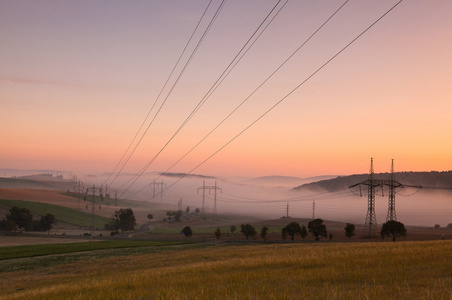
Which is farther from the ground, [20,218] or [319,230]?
[319,230]

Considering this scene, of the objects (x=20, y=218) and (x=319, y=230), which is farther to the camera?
(x=20, y=218)

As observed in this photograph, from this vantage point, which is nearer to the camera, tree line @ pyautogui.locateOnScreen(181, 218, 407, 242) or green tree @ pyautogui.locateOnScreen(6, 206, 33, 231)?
tree line @ pyautogui.locateOnScreen(181, 218, 407, 242)

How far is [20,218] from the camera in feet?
570

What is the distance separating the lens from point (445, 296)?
41.7 ft

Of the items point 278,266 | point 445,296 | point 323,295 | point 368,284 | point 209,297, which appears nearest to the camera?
point 445,296

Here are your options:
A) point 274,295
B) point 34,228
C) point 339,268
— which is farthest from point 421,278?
point 34,228

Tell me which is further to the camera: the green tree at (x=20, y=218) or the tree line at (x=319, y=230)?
the green tree at (x=20, y=218)

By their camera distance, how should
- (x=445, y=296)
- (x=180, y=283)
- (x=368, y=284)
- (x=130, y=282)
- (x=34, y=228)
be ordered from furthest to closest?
(x=34, y=228) < (x=130, y=282) < (x=180, y=283) < (x=368, y=284) < (x=445, y=296)

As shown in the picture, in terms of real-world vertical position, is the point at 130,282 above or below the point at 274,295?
below

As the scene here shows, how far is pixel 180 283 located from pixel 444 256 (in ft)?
52.7

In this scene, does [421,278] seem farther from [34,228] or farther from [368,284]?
[34,228]

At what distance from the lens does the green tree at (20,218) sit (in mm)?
171875

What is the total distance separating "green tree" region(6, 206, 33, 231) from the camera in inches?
6767

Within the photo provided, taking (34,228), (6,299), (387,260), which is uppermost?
(387,260)
